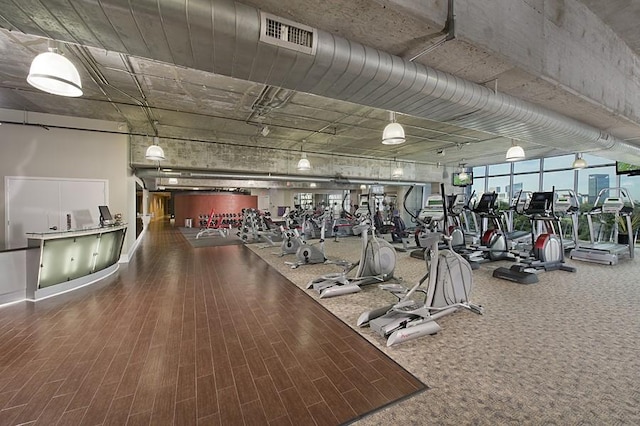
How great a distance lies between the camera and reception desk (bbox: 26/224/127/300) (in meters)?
3.74

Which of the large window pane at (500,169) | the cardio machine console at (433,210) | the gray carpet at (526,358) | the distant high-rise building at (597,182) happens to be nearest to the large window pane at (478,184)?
the large window pane at (500,169)

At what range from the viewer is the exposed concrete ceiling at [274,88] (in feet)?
6.93

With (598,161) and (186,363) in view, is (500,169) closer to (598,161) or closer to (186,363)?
(598,161)

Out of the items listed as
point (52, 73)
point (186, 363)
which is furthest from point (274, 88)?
point (186, 363)

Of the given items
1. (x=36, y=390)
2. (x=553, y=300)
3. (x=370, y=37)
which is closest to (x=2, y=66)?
(x=36, y=390)

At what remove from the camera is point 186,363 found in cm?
229

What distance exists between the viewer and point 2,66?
3.55 metres

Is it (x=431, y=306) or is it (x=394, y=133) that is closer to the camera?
(x=431, y=306)

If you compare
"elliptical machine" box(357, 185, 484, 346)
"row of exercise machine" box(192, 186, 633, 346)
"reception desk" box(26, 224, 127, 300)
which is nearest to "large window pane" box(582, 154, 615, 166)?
"row of exercise machine" box(192, 186, 633, 346)

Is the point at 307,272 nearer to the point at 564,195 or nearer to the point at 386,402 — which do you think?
the point at 386,402

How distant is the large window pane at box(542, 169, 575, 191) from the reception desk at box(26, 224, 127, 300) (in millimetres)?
13630

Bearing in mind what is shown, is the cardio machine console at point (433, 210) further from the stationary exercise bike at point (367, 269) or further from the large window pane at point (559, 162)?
the large window pane at point (559, 162)

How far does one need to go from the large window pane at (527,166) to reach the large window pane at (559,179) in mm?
460

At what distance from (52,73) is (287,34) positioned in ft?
6.73
